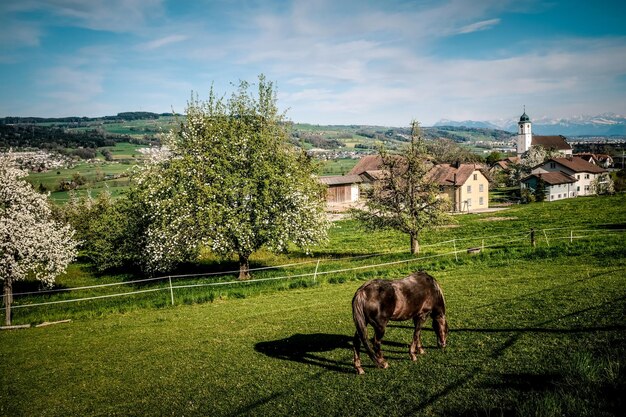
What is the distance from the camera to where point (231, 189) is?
23484mm

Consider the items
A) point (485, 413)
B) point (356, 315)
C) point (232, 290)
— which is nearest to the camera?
point (485, 413)

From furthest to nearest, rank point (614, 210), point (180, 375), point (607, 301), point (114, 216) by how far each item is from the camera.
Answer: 1. point (614, 210)
2. point (114, 216)
3. point (607, 301)
4. point (180, 375)

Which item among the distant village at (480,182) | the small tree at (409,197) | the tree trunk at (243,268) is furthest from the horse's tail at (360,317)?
the distant village at (480,182)

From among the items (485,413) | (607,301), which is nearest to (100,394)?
(485,413)

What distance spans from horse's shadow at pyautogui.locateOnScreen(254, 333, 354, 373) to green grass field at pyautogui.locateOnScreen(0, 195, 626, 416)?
0.07 metres

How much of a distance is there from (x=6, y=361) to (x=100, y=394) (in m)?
5.73

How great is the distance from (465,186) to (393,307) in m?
66.8

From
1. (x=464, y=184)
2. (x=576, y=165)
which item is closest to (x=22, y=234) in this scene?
(x=464, y=184)

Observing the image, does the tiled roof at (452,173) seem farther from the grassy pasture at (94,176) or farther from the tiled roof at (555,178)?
the grassy pasture at (94,176)

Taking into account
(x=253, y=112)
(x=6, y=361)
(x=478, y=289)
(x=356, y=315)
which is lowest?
(x=6, y=361)

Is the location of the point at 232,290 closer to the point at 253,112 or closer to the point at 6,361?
the point at 6,361

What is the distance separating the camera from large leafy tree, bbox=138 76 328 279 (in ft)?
77.1

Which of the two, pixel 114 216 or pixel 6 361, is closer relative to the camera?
pixel 6 361

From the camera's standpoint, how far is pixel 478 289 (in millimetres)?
17031
